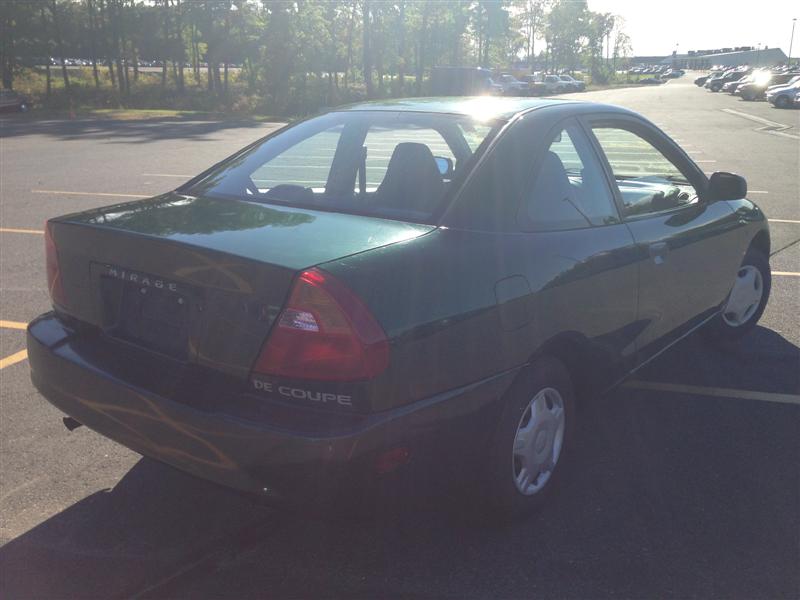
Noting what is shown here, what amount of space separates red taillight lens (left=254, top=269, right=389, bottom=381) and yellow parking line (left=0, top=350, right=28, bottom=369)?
128 inches

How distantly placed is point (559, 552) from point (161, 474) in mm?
1780

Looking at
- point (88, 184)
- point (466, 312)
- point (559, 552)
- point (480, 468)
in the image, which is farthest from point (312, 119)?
point (88, 184)

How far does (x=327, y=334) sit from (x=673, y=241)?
7.50ft

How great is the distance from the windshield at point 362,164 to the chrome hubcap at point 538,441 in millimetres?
870

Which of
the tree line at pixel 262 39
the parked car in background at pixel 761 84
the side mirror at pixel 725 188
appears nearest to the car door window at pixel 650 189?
the side mirror at pixel 725 188

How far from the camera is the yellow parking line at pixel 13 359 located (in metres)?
5.11

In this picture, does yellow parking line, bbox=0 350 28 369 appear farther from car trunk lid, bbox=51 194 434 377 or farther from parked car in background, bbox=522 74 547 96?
parked car in background, bbox=522 74 547 96

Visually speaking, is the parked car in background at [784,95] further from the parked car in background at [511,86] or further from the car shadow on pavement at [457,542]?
the car shadow on pavement at [457,542]

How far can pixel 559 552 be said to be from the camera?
3.09 meters

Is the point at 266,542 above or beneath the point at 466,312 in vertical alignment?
beneath

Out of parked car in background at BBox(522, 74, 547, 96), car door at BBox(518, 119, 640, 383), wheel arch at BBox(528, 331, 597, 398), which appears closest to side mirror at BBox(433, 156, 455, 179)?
car door at BBox(518, 119, 640, 383)

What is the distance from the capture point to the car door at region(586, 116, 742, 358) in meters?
3.94

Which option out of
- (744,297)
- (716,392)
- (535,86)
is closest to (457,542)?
(716,392)

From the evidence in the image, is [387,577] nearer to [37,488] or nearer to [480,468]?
[480,468]
